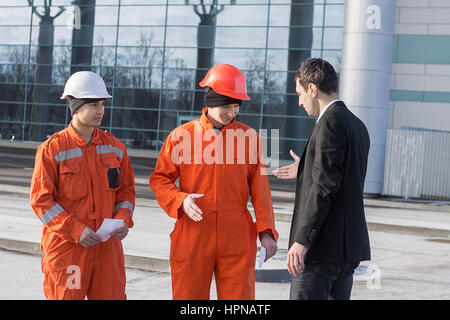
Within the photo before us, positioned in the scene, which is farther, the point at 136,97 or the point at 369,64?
the point at 136,97

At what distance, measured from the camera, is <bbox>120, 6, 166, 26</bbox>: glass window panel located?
131 feet

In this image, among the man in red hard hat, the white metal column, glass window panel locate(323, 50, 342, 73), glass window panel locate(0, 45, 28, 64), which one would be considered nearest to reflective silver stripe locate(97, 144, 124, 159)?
the man in red hard hat

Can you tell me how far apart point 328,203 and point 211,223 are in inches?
32.3

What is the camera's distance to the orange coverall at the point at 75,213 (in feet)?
14.2

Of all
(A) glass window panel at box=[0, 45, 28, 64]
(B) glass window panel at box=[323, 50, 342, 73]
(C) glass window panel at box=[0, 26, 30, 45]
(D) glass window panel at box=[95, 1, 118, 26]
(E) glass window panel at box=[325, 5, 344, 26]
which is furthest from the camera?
(A) glass window panel at box=[0, 45, 28, 64]

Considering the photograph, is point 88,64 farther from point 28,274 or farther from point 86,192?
point 86,192

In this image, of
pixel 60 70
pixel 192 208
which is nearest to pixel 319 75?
pixel 192 208

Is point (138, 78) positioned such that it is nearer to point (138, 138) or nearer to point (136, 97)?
point (136, 97)

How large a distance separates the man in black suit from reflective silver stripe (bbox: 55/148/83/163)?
140cm

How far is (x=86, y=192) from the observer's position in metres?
4.43

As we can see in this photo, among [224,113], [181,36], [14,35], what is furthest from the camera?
[14,35]

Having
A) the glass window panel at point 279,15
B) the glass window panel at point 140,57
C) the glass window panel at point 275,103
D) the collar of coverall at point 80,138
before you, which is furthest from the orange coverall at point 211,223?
the glass window panel at point 140,57

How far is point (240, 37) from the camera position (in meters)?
38.1

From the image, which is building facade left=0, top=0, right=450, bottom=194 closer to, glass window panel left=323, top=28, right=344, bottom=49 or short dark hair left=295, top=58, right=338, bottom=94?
glass window panel left=323, top=28, right=344, bottom=49
